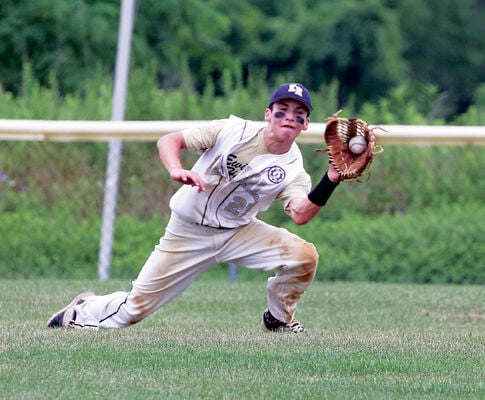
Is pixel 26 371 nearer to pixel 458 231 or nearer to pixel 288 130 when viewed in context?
pixel 288 130

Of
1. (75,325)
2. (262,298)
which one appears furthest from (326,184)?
(262,298)

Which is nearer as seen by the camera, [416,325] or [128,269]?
[416,325]

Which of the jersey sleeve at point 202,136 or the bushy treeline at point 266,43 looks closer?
the jersey sleeve at point 202,136

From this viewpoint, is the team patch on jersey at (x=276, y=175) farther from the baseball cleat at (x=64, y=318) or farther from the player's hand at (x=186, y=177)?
the baseball cleat at (x=64, y=318)


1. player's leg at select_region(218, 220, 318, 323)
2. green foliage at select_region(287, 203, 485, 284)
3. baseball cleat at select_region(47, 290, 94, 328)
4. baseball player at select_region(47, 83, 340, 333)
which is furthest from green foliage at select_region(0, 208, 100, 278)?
player's leg at select_region(218, 220, 318, 323)

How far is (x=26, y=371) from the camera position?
575 centimetres

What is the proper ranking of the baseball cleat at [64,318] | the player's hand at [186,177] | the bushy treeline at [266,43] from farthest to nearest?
the bushy treeline at [266,43], the baseball cleat at [64,318], the player's hand at [186,177]

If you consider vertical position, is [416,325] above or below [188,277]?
below

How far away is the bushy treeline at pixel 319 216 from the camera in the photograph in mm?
12680

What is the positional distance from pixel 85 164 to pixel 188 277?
613 cm

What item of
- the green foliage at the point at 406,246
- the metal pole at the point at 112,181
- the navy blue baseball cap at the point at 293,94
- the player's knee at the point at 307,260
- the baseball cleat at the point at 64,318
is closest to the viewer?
the navy blue baseball cap at the point at 293,94

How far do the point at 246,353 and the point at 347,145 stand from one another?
1.29 meters

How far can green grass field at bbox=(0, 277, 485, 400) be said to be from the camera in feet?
17.8

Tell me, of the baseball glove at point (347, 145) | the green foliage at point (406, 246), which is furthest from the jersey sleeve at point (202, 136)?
the green foliage at point (406, 246)
